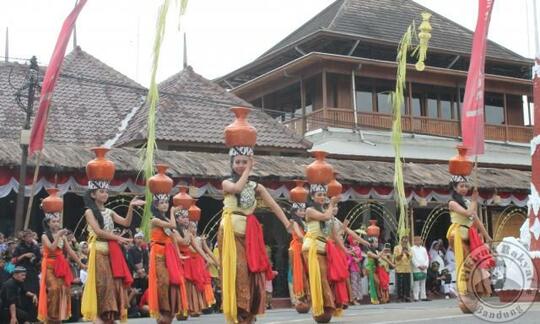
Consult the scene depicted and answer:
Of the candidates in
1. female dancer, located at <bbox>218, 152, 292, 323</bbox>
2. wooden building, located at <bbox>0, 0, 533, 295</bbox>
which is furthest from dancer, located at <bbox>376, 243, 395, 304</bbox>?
female dancer, located at <bbox>218, 152, 292, 323</bbox>

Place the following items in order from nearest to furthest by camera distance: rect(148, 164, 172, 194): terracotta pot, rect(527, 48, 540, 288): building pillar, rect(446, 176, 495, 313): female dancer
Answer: rect(446, 176, 495, 313): female dancer, rect(148, 164, 172, 194): terracotta pot, rect(527, 48, 540, 288): building pillar

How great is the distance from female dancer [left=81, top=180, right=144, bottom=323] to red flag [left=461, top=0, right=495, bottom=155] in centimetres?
589

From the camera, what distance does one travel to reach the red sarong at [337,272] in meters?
9.87

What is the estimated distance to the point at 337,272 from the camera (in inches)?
389

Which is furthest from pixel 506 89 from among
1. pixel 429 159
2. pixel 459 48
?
pixel 429 159

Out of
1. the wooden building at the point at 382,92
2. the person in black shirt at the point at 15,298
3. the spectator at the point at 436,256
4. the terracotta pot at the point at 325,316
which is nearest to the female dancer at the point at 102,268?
the terracotta pot at the point at 325,316

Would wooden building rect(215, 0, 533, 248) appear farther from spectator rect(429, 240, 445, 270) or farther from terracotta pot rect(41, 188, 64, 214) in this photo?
terracotta pot rect(41, 188, 64, 214)

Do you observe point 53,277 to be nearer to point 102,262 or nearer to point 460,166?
point 102,262

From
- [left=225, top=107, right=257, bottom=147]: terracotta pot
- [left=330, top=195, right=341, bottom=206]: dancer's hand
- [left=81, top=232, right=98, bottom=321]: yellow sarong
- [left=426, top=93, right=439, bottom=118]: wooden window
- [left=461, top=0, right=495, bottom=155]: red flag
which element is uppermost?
[left=426, top=93, right=439, bottom=118]: wooden window

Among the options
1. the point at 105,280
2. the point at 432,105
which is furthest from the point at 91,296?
the point at 432,105

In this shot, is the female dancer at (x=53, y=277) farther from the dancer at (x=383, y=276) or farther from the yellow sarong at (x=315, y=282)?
the dancer at (x=383, y=276)

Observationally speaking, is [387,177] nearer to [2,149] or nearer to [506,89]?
[2,149]

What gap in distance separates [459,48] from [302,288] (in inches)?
789

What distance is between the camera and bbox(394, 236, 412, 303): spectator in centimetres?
1889
